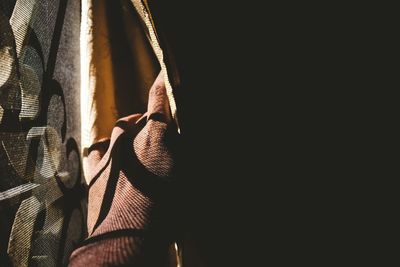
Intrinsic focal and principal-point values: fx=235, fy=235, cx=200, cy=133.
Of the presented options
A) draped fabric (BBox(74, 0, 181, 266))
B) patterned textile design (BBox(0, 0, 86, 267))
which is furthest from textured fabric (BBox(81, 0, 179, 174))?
patterned textile design (BBox(0, 0, 86, 267))

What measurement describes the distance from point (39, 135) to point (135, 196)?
44 centimetres

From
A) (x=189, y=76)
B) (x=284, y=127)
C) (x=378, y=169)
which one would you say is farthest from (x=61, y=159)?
(x=378, y=169)

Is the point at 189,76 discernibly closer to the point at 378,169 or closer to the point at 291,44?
the point at 291,44

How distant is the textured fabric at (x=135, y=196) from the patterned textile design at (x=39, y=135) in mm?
178

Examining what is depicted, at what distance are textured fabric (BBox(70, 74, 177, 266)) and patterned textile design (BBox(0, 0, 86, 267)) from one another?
0.58 ft

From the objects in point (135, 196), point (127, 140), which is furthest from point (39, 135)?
point (135, 196)

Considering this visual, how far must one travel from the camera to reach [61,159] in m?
0.87

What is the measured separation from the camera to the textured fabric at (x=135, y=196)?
1.57ft

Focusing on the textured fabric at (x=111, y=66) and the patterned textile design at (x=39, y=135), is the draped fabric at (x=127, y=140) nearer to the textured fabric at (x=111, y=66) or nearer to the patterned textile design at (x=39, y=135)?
the textured fabric at (x=111, y=66)

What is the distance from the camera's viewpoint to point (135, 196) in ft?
1.78

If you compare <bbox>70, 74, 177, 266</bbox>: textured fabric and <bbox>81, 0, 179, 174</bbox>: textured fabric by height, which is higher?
<bbox>81, 0, 179, 174</bbox>: textured fabric

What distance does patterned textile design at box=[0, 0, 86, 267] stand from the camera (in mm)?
602

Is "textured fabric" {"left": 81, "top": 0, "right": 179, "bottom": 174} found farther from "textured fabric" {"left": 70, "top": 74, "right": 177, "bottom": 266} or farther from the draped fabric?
"textured fabric" {"left": 70, "top": 74, "right": 177, "bottom": 266}

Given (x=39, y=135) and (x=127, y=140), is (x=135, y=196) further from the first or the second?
(x=39, y=135)
